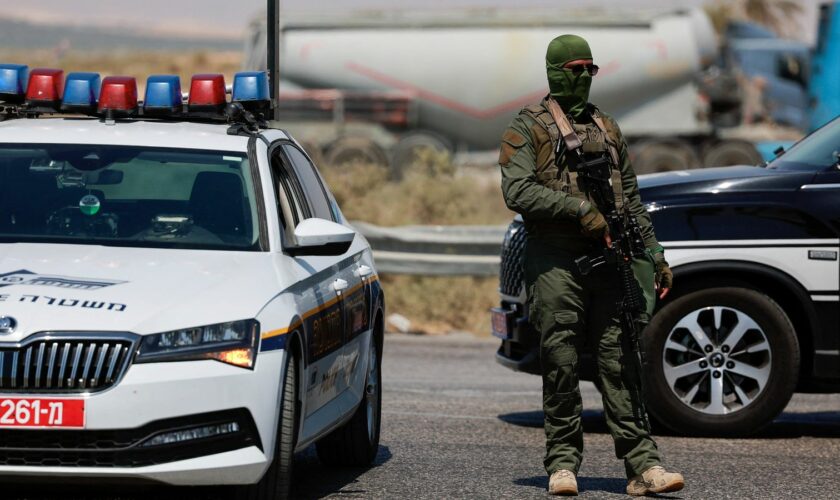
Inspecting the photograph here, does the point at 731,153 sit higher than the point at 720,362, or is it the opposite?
the point at 720,362

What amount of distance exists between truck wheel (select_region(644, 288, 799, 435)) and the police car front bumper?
348 cm

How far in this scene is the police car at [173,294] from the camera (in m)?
5.41

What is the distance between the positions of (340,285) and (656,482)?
1.51 metres

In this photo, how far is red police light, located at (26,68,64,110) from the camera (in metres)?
7.48

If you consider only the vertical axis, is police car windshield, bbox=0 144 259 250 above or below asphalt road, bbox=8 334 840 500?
above

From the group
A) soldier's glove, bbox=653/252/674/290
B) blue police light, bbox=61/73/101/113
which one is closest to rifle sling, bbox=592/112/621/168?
soldier's glove, bbox=653/252/674/290

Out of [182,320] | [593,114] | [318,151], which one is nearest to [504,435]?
[593,114]

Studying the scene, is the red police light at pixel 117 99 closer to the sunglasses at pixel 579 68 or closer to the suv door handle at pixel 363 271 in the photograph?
the suv door handle at pixel 363 271

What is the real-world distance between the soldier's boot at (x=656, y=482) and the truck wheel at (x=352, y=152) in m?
27.2

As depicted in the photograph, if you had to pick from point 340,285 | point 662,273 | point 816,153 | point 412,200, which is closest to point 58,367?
point 340,285

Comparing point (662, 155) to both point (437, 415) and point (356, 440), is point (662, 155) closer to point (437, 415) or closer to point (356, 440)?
point (437, 415)

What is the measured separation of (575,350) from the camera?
679 centimetres

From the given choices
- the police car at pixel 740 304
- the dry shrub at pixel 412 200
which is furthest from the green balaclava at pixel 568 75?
the dry shrub at pixel 412 200

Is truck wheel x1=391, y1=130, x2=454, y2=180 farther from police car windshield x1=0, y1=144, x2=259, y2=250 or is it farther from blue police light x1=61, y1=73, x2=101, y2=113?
police car windshield x1=0, y1=144, x2=259, y2=250
